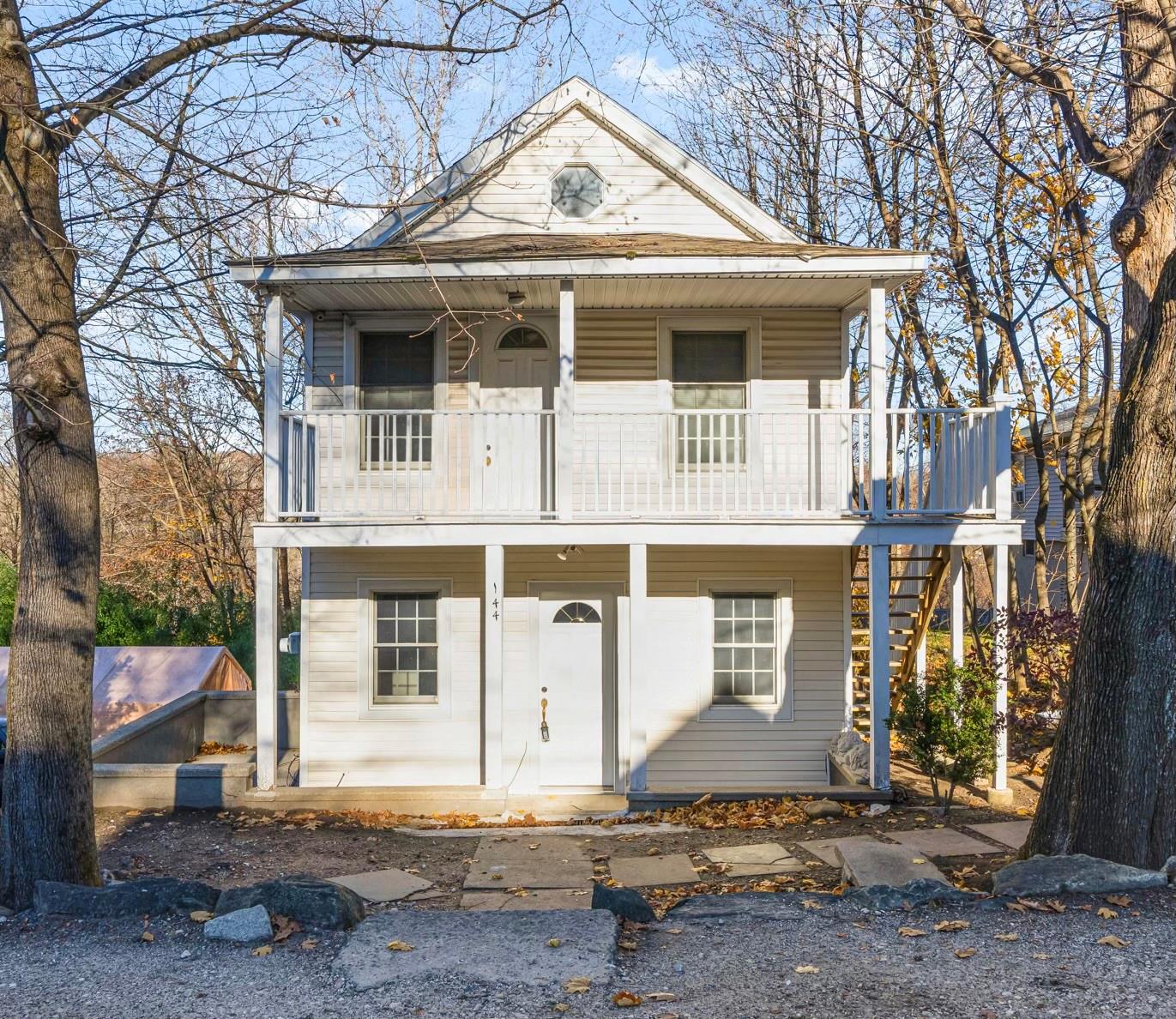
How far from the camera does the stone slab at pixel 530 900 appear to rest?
7.48 meters

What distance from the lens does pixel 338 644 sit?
12641mm

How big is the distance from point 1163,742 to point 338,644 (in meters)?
9.03

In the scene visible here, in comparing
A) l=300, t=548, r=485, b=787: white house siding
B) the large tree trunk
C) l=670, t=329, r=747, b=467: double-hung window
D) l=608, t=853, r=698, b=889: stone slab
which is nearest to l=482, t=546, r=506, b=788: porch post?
l=300, t=548, r=485, b=787: white house siding

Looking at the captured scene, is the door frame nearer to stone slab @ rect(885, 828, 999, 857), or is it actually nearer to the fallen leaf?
stone slab @ rect(885, 828, 999, 857)

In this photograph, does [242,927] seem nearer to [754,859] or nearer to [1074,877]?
[754,859]

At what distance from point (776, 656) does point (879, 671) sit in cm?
182

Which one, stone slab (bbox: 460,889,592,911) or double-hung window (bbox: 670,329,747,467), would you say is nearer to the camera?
stone slab (bbox: 460,889,592,911)

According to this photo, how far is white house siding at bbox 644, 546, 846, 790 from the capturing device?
12.5 m

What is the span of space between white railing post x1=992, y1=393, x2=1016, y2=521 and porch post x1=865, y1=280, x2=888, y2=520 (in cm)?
113

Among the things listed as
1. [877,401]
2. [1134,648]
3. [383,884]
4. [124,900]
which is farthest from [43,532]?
[877,401]

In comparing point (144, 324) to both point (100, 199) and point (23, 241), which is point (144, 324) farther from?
point (23, 241)

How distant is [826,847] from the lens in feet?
30.1

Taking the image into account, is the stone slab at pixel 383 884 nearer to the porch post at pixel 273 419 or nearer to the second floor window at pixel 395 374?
the porch post at pixel 273 419

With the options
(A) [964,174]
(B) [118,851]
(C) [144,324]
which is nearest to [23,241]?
(C) [144,324]
